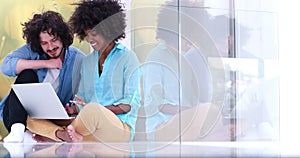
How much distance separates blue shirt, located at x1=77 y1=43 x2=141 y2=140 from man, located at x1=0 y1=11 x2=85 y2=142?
152 mm

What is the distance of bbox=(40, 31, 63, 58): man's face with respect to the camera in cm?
250

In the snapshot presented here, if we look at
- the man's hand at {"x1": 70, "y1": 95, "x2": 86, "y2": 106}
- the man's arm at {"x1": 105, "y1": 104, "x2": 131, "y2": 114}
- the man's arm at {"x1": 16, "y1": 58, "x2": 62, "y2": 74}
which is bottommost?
the man's arm at {"x1": 105, "y1": 104, "x2": 131, "y2": 114}

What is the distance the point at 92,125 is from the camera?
6.43ft

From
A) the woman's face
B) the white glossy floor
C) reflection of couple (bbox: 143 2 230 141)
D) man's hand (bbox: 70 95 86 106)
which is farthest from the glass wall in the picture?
the white glossy floor

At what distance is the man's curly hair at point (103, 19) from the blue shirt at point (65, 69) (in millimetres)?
103

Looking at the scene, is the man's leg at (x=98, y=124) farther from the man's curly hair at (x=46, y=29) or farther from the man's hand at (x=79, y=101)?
the man's curly hair at (x=46, y=29)

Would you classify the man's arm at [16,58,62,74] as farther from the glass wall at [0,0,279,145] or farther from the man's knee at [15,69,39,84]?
the glass wall at [0,0,279,145]

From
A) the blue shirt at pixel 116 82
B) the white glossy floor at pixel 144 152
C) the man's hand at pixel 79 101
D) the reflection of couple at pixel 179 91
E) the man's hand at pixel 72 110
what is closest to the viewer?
the white glossy floor at pixel 144 152

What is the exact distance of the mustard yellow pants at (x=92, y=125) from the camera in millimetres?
1858

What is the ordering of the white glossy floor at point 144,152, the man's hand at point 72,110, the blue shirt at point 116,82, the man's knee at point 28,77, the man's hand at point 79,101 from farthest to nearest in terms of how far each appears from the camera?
the man's knee at point 28,77 → the man's hand at point 72,110 → the man's hand at point 79,101 → the blue shirt at point 116,82 → the white glossy floor at point 144,152

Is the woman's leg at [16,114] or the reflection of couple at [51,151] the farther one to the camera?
the woman's leg at [16,114]

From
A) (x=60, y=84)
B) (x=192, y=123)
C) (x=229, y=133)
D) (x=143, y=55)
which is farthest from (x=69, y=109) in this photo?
(x=229, y=133)

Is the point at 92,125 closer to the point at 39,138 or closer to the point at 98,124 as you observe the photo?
the point at 98,124

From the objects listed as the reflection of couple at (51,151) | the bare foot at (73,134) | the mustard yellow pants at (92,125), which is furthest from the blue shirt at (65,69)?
the reflection of couple at (51,151)
